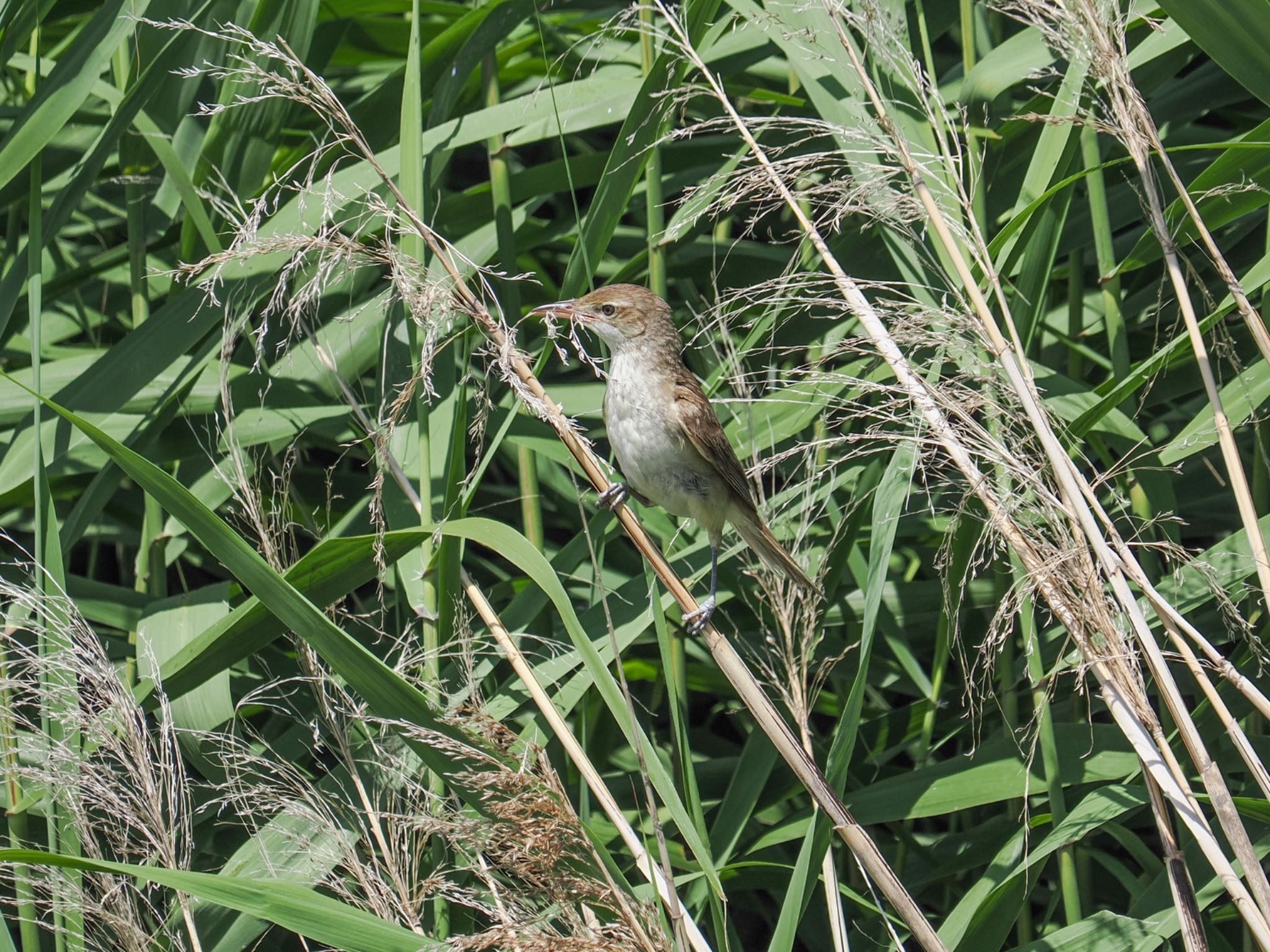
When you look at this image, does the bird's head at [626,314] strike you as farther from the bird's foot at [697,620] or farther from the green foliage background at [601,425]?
the bird's foot at [697,620]

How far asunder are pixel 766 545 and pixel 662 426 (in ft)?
1.60

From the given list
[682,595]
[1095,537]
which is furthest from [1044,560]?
[682,595]

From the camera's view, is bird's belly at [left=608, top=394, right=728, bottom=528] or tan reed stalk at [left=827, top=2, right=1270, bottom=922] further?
bird's belly at [left=608, top=394, right=728, bottom=528]

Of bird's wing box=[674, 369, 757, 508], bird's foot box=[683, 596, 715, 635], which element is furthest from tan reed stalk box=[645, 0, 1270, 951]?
bird's wing box=[674, 369, 757, 508]

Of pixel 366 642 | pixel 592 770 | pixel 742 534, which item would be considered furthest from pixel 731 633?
pixel 592 770

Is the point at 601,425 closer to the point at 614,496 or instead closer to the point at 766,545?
the point at 766,545

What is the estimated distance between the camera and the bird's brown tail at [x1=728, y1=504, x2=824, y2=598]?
8.08 ft

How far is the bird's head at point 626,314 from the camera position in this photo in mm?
2789

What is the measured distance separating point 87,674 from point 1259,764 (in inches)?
68.9

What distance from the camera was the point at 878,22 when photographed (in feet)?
6.22

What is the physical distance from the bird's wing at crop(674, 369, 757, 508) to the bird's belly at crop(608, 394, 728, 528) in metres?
0.02

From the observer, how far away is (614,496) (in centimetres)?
232

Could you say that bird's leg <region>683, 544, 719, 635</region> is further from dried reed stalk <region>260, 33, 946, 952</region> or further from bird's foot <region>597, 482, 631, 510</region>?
bird's foot <region>597, 482, 631, 510</region>

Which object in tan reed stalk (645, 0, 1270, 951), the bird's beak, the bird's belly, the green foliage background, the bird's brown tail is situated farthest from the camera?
the bird's belly
